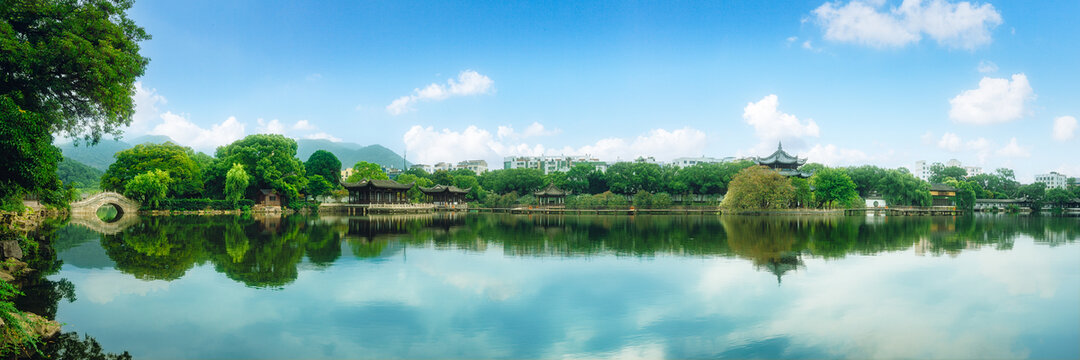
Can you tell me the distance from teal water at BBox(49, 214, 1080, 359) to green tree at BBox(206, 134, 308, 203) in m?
25.7

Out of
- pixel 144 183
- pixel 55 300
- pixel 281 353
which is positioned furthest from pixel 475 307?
pixel 144 183

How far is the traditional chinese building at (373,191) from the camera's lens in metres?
46.7

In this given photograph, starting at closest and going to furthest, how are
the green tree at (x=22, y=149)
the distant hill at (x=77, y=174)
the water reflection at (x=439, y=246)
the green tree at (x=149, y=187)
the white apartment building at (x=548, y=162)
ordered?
1. the green tree at (x=22, y=149)
2. the water reflection at (x=439, y=246)
3. the green tree at (x=149, y=187)
4. the distant hill at (x=77, y=174)
5. the white apartment building at (x=548, y=162)

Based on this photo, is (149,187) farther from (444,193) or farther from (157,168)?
(444,193)

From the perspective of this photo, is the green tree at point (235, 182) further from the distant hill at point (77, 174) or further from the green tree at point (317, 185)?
the distant hill at point (77, 174)

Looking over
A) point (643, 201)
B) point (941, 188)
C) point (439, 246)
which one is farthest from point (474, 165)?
point (439, 246)

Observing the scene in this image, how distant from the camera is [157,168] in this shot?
37938 mm

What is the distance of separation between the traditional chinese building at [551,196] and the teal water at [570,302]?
33025mm

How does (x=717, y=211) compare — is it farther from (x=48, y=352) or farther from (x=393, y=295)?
(x=48, y=352)

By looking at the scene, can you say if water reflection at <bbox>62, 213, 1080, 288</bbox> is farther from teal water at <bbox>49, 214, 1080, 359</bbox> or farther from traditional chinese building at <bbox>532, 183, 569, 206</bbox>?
traditional chinese building at <bbox>532, 183, 569, 206</bbox>

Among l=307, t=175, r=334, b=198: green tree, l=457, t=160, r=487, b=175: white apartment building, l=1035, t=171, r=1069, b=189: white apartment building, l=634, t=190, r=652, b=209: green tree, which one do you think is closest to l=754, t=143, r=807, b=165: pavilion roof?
l=634, t=190, r=652, b=209: green tree

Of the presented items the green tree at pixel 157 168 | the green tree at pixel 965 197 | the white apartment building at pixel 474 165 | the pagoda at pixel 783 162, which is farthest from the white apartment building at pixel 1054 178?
the green tree at pixel 157 168

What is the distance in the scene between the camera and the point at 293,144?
156 ft

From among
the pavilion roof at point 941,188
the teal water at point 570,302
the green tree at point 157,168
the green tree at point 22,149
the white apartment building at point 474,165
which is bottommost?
the teal water at point 570,302
